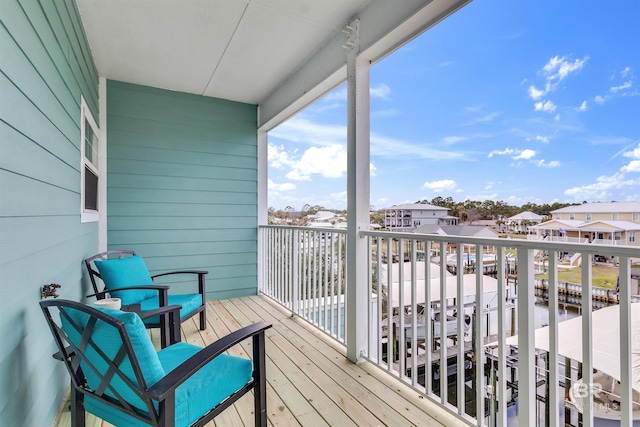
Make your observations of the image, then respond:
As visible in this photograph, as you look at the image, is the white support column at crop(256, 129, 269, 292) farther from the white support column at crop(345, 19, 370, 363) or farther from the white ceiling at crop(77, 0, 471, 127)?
the white support column at crop(345, 19, 370, 363)

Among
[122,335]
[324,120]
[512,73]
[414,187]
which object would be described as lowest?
[122,335]

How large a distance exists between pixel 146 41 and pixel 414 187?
271 cm

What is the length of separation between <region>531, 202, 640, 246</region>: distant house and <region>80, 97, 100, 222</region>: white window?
3.05 m

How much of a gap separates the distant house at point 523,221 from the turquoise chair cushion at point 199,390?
4.67 feet

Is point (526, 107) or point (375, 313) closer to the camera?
point (526, 107)

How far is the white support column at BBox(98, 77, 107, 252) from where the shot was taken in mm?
3551

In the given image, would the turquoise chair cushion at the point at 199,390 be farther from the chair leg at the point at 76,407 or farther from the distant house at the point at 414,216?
the distant house at the point at 414,216

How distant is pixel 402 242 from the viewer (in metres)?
2.10

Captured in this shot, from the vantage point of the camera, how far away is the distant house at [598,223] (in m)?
1.17

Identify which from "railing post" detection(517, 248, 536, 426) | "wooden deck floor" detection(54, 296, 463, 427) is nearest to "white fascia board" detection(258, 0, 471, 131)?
"railing post" detection(517, 248, 536, 426)

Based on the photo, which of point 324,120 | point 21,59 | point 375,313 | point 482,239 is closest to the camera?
→ point 21,59

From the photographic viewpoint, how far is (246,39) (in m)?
2.84

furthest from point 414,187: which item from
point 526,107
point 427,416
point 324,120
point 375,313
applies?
point 324,120

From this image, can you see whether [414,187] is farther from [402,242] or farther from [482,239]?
[482,239]
